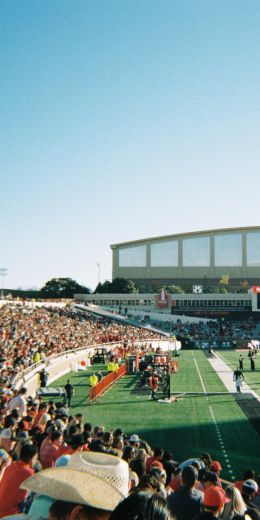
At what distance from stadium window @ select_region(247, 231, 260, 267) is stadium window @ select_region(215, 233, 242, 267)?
80.5 inches

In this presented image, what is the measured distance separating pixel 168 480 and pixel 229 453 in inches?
345

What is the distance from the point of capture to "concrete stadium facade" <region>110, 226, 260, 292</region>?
12012 centimetres

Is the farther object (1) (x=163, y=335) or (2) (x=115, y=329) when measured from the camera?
(1) (x=163, y=335)

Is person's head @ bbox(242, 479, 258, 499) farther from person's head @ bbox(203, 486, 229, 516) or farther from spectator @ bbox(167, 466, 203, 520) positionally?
spectator @ bbox(167, 466, 203, 520)

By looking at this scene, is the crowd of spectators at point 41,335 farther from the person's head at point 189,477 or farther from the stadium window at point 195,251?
the stadium window at point 195,251

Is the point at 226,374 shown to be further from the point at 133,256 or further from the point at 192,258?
the point at 133,256

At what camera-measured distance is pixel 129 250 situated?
12681 centimetres

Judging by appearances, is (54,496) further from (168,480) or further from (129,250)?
(129,250)

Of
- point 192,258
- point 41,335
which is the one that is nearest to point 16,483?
point 41,335

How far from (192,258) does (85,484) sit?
399ft

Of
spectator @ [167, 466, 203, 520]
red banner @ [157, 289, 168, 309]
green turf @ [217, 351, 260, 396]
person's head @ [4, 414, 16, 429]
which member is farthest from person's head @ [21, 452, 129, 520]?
red banner @ [157, 289, 168, 309]

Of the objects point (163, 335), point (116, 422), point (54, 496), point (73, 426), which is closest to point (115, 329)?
point (163, 335)

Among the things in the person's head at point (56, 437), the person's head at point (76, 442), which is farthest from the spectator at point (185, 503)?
the person's head at point (56, 437)

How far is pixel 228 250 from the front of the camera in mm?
122438
